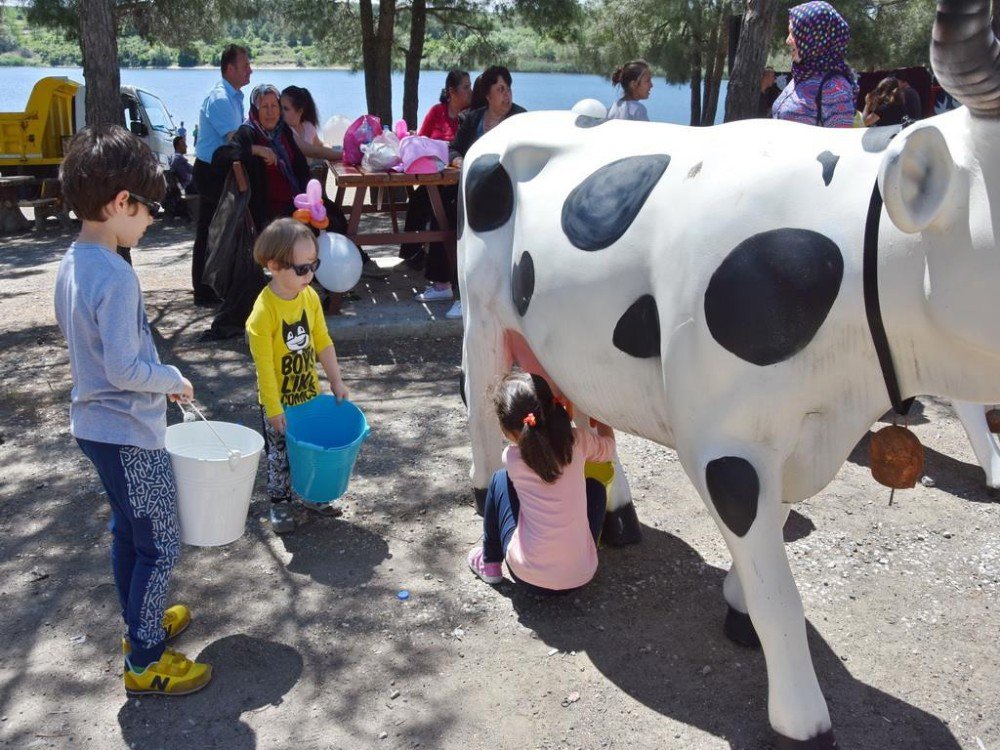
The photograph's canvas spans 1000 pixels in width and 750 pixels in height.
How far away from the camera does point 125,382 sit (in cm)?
254

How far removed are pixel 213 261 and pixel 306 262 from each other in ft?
9.68

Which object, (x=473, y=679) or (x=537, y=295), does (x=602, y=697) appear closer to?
(x=473, y=679)

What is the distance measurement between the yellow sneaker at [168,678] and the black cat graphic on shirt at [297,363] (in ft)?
3.87

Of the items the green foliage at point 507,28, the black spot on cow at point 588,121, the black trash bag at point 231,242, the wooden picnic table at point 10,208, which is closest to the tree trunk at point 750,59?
the black trash bag at point 231,242

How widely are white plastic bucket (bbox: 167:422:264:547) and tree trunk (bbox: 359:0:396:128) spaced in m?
8.26

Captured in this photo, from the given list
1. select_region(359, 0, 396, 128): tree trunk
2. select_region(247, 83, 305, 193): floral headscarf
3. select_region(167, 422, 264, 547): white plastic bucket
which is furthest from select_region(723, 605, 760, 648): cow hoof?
select_region(359, 0, 396, 128): tree trunk

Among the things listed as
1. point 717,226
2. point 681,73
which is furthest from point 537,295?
point 681,73

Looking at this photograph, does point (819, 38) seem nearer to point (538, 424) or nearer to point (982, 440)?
point (982, 440)

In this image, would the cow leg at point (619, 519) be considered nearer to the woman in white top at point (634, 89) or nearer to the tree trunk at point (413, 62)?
the woman in white top at point (634, 89)

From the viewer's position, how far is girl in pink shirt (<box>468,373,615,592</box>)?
3100mm

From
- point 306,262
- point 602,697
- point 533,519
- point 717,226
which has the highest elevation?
point 717,226

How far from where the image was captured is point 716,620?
332 cm

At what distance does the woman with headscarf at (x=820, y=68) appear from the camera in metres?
4.37

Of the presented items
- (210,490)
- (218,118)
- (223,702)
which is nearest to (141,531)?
(210,490)
